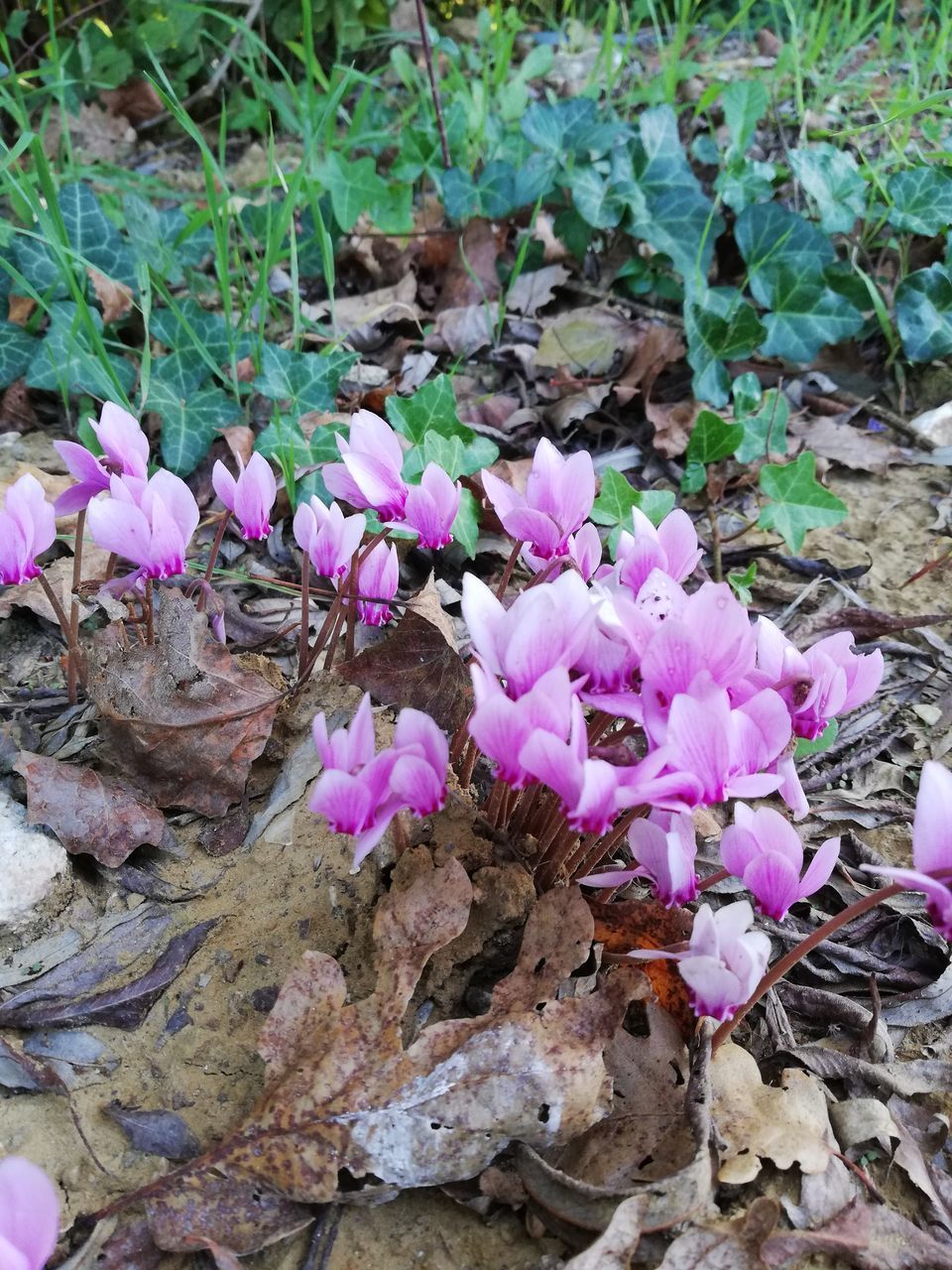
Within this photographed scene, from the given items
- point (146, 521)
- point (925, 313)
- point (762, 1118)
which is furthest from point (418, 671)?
point (925, 313)

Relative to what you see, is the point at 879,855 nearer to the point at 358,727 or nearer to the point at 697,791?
the point at 697,791

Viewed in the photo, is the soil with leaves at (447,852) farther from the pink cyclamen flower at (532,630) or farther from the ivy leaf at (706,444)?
the pink cyclamen flower at (532,630)

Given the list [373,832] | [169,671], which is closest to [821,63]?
[169,671]

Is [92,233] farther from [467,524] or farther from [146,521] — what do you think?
[146,521]

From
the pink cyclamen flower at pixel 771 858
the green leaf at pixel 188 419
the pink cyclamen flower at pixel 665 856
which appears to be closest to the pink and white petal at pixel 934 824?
the pink cyclamen flower at pixel 771 858

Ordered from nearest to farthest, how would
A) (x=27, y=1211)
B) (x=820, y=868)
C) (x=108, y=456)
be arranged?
(x=27, y=1211) → (x=820, y=868) → (x=108, y=456)

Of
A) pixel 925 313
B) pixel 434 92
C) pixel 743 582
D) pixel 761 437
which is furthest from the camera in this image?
pixel 434 92

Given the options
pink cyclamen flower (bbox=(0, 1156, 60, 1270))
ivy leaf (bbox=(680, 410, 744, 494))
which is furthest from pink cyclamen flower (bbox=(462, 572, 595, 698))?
ivy leaf (bbox=(680, 410, 744, 494))

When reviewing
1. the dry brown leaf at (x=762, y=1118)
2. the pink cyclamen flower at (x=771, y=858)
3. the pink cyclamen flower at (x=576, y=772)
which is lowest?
the dry brown leaf at (x=762, y=1118)
